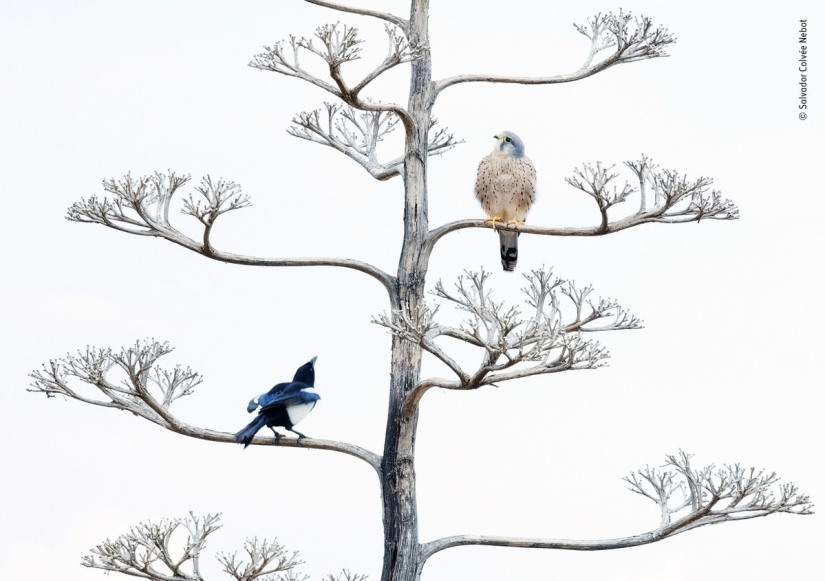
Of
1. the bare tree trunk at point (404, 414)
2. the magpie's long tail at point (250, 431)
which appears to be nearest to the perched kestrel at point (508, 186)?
the bare tree trunk at point (404, 414)

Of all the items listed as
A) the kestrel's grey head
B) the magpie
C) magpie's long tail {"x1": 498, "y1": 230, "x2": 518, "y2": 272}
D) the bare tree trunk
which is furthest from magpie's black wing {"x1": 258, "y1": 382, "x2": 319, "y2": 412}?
the kestrel's grey head

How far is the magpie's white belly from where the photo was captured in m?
5.56

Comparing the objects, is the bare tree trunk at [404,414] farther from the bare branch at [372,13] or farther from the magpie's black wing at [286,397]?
the magpie's black wing at [286,397]

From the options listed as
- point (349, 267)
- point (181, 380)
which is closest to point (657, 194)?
point (349, 267)

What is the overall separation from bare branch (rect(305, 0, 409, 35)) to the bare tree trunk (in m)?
0.15

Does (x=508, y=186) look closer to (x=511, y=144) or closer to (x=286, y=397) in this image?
(x=511, y=144)

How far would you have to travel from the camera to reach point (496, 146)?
657 cm

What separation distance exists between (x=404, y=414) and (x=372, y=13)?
218 centimetres

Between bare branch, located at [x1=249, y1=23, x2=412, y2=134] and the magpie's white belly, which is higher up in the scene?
bare branch, located at [x1=249, y1=23, x2=412, y2=134]

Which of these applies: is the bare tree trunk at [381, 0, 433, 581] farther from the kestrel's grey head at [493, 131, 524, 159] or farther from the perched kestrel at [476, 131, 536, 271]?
the kestrel's grey head at [493, 131, 524, 159]

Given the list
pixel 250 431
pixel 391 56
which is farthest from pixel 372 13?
pixel 250 431

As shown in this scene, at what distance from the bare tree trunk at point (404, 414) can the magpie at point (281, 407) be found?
43 centimetres

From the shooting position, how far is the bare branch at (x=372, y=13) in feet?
19.4

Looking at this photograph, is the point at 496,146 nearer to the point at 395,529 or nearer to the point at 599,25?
the point at 599,25
